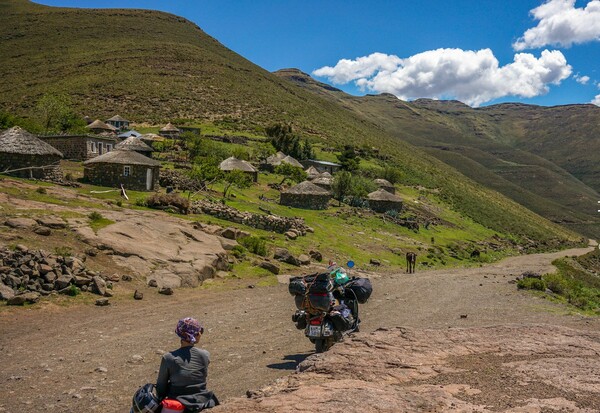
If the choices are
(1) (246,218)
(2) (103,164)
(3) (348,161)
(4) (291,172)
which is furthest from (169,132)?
(1) (246,218)

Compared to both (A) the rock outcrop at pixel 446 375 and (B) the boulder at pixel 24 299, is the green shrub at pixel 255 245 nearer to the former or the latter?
(B) the boulder at pixel 24 299

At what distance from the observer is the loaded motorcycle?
8000mm

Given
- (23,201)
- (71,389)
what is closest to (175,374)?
(71,389)

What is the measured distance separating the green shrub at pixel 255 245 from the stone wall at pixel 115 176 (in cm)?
1297

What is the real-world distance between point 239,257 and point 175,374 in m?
15.3

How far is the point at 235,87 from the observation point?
10194 cm

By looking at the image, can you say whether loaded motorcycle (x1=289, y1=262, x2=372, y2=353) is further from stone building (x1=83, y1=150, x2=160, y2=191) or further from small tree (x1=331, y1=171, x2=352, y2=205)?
small tree (x1=331, y1=171, x2=352, y2=205)

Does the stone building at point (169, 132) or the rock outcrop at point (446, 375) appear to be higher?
the stone building at point (169, 132)

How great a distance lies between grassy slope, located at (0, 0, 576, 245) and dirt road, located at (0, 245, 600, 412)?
55.9 metres

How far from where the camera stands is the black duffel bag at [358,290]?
8.43 m

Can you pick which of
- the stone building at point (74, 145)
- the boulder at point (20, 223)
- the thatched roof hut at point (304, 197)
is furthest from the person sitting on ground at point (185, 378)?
the stone building at point (74, 145)

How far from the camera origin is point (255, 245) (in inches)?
857

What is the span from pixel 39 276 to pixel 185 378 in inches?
376

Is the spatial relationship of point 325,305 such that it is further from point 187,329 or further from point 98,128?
point 98,128
